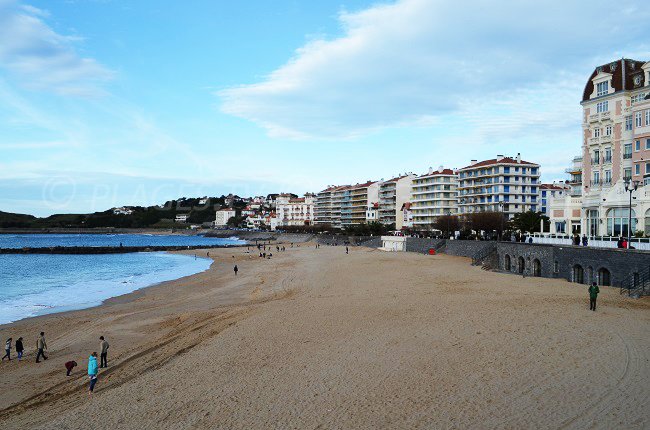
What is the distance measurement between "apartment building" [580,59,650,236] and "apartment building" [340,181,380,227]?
89735 mm

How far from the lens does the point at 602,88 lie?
36.9 m

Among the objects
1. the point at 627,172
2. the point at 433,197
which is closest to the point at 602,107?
the point at 627,172

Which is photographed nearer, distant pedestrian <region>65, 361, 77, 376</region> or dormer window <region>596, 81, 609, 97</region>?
distant pedestrian <region>65, 361, 77, 376</region>

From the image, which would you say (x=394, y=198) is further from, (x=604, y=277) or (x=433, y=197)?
(x=604, y=277)

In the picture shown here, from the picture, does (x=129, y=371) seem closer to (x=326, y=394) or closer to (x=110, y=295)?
(x=326, y=394)

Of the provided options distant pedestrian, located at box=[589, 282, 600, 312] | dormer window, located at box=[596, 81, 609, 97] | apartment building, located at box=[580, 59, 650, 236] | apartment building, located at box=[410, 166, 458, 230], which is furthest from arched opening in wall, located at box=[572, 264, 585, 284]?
apartment building, located at box=[410, 166, 458, 230]

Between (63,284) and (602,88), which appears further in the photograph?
(63,284)

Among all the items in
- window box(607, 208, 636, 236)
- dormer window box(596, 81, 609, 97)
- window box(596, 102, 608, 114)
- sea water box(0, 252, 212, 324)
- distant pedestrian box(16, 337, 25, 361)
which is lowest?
sea water box(0, 252, 212, 324)

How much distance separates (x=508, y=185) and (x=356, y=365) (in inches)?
2824

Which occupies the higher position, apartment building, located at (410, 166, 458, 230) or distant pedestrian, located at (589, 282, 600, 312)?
apartment building, located at (410, 166, 458, 230)

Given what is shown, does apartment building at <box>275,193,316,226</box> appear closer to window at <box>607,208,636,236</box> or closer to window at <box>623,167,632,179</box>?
window at <box>623,167,632,179</box>

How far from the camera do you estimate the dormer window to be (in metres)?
36.5

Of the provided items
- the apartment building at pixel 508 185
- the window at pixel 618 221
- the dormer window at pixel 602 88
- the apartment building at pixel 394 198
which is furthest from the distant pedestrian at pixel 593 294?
the apartment building at pixel 394 198

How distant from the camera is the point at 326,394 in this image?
1150 cm
